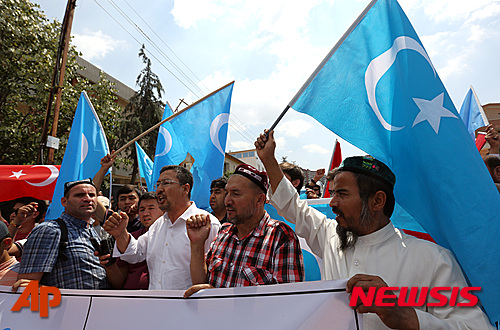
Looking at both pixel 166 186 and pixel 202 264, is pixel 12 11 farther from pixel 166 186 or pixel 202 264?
pixel 202 264

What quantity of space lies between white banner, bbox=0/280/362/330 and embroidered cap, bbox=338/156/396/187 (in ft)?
1.99

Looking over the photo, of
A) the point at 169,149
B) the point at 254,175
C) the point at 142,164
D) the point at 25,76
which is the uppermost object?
the point at 25,76

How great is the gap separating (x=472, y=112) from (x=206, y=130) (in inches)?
174

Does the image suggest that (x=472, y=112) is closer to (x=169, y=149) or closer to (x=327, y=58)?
(x=327, y=58)

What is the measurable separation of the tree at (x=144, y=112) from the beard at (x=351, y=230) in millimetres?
20816

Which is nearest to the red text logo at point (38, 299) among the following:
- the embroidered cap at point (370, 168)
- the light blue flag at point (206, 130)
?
the embroidered cap at point (370, 168)

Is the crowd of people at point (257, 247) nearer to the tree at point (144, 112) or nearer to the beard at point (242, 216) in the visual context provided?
the beard at point (242, 216)

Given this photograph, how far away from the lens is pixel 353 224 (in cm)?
176

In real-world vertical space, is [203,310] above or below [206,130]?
below

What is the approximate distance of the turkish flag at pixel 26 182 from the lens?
509cm

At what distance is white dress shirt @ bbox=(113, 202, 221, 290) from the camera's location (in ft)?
8.52

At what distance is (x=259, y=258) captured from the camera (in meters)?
2.02

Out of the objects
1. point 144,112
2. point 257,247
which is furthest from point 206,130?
point 144,112

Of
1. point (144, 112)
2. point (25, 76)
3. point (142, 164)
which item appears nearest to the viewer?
point (142, 164)
